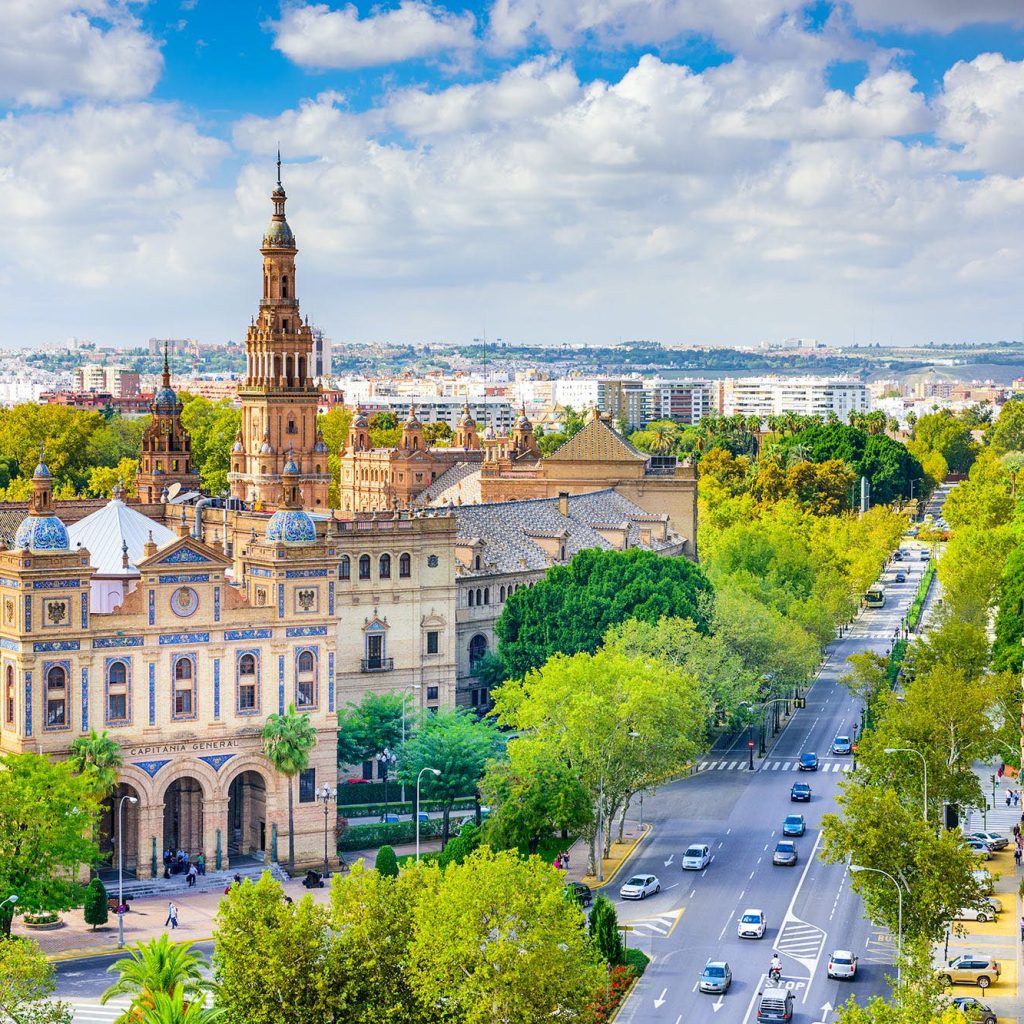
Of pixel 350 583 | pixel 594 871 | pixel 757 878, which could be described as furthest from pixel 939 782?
pixel 350 583

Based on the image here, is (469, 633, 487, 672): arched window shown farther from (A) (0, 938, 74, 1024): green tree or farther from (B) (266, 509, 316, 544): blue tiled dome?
(A) (0, 938, 74, 1024): green tree

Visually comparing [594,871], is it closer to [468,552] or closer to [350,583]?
[350,583]

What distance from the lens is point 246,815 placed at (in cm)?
9900

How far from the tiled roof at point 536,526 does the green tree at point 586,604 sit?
19.7ft

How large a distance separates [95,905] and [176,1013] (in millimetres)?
26475

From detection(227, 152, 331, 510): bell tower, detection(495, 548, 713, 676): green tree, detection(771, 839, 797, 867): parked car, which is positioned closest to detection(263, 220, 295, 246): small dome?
detection(227, 152, 331, 510): bell tower

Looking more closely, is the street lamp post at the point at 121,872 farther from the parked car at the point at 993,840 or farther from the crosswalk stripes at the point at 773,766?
the parked car at the point at 993,840

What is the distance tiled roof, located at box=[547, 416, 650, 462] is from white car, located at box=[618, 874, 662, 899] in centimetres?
7335

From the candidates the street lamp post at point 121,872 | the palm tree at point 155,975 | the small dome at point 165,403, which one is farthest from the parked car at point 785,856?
the small dome at point 165,403

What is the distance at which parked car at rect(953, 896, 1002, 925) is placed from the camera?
79.3m

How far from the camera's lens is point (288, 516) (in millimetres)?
99125

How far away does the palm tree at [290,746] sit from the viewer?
9650cm

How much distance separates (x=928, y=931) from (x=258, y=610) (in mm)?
34312

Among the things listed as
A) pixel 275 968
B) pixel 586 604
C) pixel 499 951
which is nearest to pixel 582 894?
pixel 499 951
